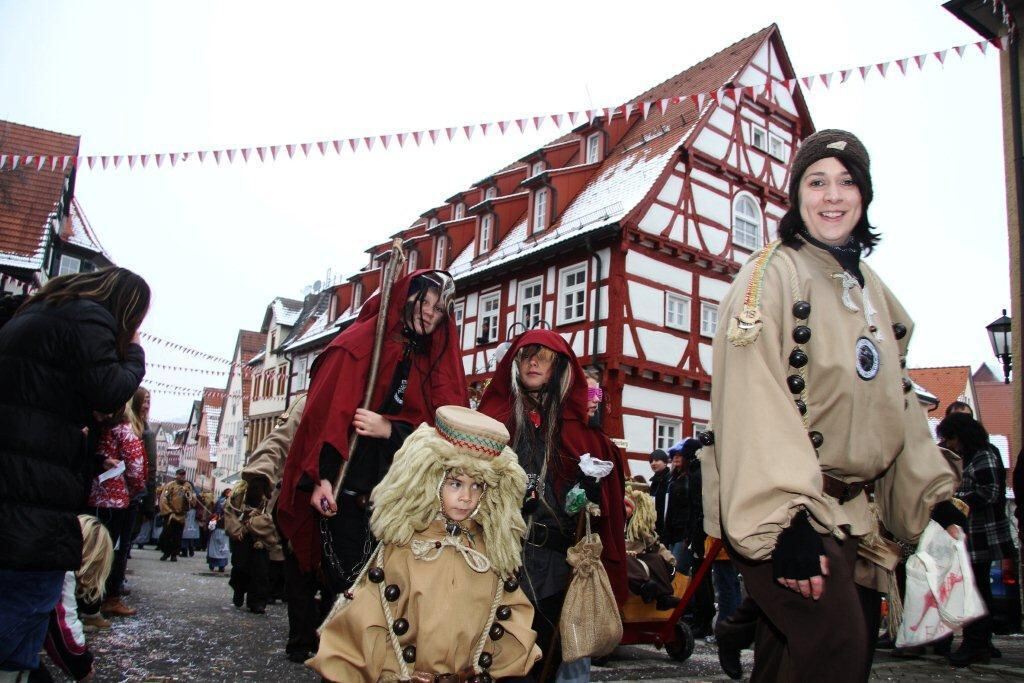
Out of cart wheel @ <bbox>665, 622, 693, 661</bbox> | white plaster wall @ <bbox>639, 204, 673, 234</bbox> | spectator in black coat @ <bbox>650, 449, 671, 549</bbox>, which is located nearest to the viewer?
cart wheel @ <bbox>665, 622, 693, 661</bbox>

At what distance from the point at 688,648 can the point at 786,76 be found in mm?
20799

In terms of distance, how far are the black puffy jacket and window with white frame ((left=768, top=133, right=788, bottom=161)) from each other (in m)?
21.6

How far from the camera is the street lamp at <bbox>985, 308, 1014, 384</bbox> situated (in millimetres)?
9758

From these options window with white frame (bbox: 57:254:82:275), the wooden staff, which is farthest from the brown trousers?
window with white frame (bbox: 57:254:82:275)

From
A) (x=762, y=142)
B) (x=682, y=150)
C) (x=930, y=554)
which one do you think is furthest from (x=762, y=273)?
(x=762, y=142)

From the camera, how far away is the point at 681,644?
6.13 meters

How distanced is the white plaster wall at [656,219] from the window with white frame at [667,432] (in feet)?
14.8

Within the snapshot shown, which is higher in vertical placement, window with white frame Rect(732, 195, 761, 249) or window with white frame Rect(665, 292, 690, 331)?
window with white frame Rect(732, 195, 761, 249)

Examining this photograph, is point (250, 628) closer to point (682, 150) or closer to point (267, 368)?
point (682, 150)

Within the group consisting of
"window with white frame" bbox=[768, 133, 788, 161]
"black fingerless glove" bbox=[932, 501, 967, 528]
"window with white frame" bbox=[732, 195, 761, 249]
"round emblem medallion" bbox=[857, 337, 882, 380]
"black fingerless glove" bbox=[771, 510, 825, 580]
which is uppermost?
"window with white frame" bbox=[768, 133, 788, 161]

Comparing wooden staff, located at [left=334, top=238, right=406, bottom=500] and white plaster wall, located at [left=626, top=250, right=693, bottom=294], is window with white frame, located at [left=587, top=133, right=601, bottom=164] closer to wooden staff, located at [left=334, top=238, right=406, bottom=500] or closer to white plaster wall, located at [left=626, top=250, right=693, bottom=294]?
white plaster wall, located at [left=626, top=250, right=693, bottom=294]

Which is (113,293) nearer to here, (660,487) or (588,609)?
(588,609)

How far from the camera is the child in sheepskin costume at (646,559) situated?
19.4ft

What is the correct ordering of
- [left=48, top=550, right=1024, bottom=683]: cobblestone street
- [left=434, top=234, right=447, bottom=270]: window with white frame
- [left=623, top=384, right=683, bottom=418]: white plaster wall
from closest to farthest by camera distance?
[left=48, top=550, right=1024, bottom=683]: cobblestone street → [left=623, top=384, right=683, bottom=418]: white plaster wall → [left=434, top=234, right=447, bottom=270]: window with white frame
